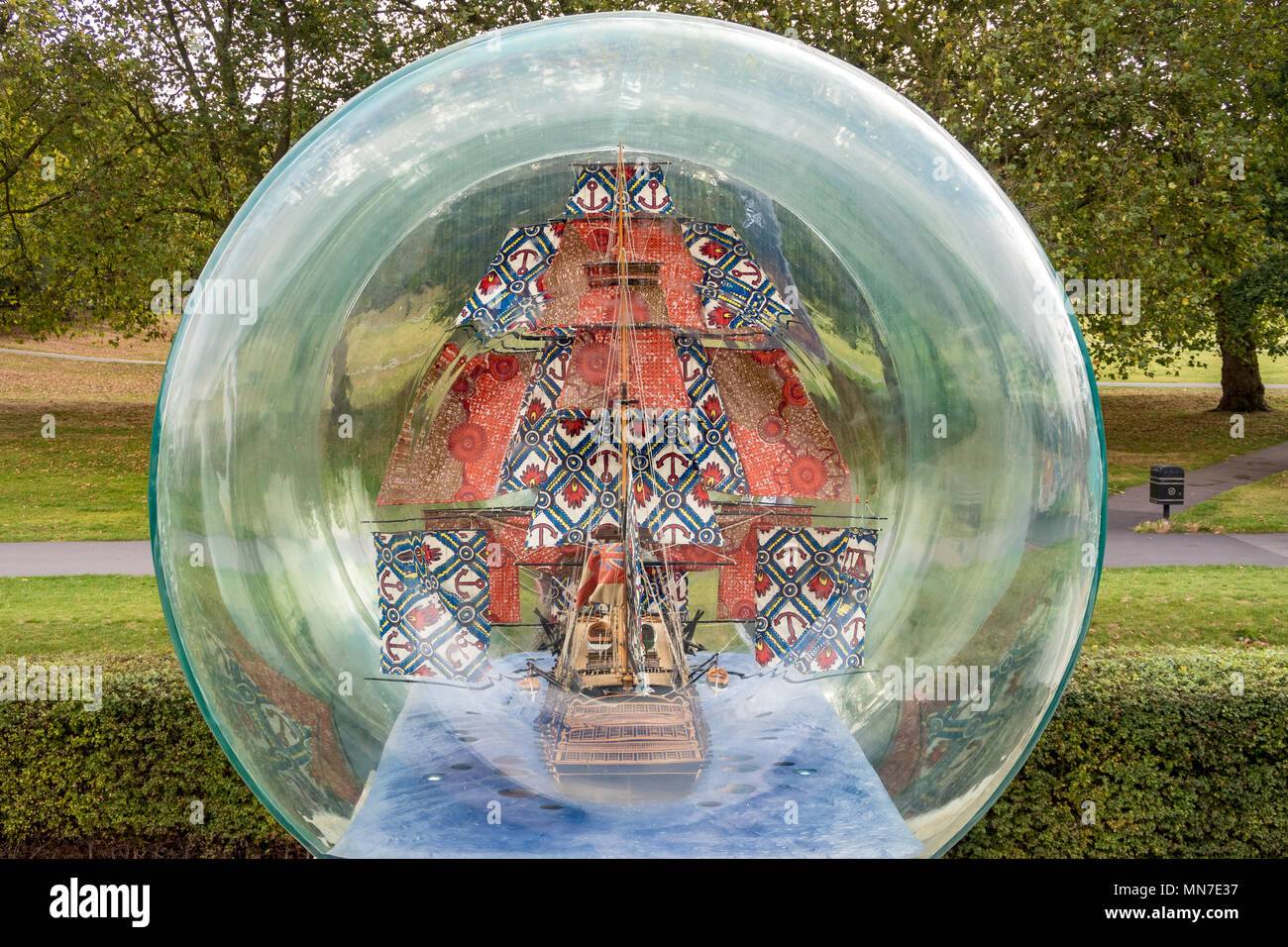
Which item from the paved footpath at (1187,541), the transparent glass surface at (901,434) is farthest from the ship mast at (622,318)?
the paved footpath at (1187,541)

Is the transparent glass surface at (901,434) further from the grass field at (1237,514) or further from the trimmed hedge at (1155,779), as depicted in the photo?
the grass field at (1237,514)

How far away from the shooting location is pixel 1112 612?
853 centimetres

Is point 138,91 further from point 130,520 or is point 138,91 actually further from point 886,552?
point 886,552

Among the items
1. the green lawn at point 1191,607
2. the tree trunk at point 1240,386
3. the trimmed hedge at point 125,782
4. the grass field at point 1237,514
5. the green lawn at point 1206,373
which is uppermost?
the green lawn at point 1206,373

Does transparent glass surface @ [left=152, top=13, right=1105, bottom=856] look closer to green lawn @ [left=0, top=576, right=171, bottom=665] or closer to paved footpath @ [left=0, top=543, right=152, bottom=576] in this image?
green lawn @ [left=0, top=576, right=171, bottom=665]

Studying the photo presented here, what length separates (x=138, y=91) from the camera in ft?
37.9

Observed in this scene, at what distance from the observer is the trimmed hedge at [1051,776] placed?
5211mm

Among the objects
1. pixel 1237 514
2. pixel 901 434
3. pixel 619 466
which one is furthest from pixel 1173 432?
pixel 901 434

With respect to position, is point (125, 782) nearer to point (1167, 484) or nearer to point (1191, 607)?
point (1191, 607)

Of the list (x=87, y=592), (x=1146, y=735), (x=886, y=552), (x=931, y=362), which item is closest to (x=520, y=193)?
(x=931, y=362)

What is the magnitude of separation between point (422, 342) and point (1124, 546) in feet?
27.8

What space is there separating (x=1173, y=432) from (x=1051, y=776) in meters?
15.1

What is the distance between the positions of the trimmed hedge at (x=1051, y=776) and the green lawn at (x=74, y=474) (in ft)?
22.7

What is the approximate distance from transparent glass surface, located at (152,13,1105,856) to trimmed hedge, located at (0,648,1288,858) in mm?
1242
